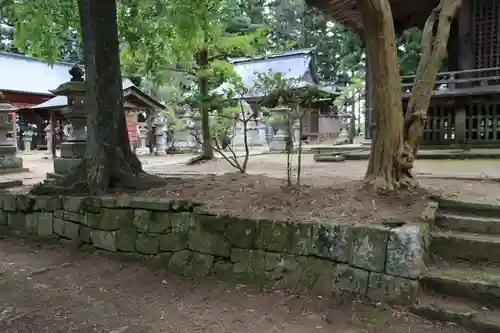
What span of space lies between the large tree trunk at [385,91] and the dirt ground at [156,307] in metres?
1.45

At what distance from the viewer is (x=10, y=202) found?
5910 mm

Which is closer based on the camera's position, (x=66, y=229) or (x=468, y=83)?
(x=66, y=229)

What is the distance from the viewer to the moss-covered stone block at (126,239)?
4.65 m

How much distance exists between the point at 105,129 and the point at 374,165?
3.51 m

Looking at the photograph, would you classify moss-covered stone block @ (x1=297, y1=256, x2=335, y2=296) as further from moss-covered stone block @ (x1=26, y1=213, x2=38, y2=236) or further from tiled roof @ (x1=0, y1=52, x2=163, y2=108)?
tiled roof @ (x1=0, y1=52, x2=163, y2=108)

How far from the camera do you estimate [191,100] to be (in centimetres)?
598

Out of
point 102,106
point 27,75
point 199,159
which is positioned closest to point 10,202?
point 102,106

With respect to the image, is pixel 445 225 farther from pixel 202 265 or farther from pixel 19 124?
pixel 19 124

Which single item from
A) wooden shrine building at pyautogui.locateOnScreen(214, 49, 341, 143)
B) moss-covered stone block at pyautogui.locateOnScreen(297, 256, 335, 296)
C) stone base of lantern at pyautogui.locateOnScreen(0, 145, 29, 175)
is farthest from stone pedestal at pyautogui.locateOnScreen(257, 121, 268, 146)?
moss-covered stone block at pyautogui.locateOnScreen(297, 256, 335, 296)

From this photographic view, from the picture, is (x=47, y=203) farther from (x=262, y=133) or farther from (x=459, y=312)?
(x=262, y=133)

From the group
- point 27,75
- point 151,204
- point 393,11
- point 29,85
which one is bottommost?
point 151,204

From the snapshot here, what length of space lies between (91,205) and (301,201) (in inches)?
106

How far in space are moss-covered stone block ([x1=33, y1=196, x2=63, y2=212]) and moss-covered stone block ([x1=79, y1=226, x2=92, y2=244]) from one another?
54 centimetres

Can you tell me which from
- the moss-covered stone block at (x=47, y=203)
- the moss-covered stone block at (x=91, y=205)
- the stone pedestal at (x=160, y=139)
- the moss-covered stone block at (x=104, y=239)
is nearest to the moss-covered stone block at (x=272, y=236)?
the moss-covered stone block at (x=104, y=239)
